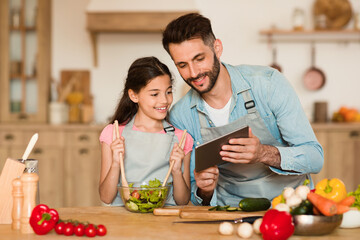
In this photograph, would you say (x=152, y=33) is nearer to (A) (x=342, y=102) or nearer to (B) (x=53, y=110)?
(B) (x=53, y=110)

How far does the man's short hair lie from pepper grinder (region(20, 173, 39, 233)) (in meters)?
0.90

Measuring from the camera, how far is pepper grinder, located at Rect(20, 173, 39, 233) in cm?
152

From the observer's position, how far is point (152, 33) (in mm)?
5031

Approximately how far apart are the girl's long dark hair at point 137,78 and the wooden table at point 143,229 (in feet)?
2.43

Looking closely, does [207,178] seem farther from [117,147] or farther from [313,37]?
[313,37]

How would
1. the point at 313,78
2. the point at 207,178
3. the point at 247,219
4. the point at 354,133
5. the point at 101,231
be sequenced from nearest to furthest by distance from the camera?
the point at 101,231 → the point at 247,219 → the point at 207,178 → the point at 354,133 → the point at 313,78

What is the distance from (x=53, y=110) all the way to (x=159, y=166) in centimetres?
281

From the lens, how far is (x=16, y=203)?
1.56 meters

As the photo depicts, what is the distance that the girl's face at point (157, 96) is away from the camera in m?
2.26

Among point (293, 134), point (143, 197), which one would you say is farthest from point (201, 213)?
point (293, 134)

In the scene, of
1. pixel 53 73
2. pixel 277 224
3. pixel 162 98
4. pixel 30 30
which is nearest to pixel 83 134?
pixel 53 73

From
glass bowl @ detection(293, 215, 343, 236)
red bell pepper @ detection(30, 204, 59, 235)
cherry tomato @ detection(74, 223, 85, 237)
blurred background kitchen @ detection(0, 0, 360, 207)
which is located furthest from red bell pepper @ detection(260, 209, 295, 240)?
blurred background kitchen @ detection(0, 0, 360, 207)

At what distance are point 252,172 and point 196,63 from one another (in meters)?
0.60

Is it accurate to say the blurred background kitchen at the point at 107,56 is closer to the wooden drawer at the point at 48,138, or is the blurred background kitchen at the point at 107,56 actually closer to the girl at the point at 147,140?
the wooden drawer at the point at 48,138
